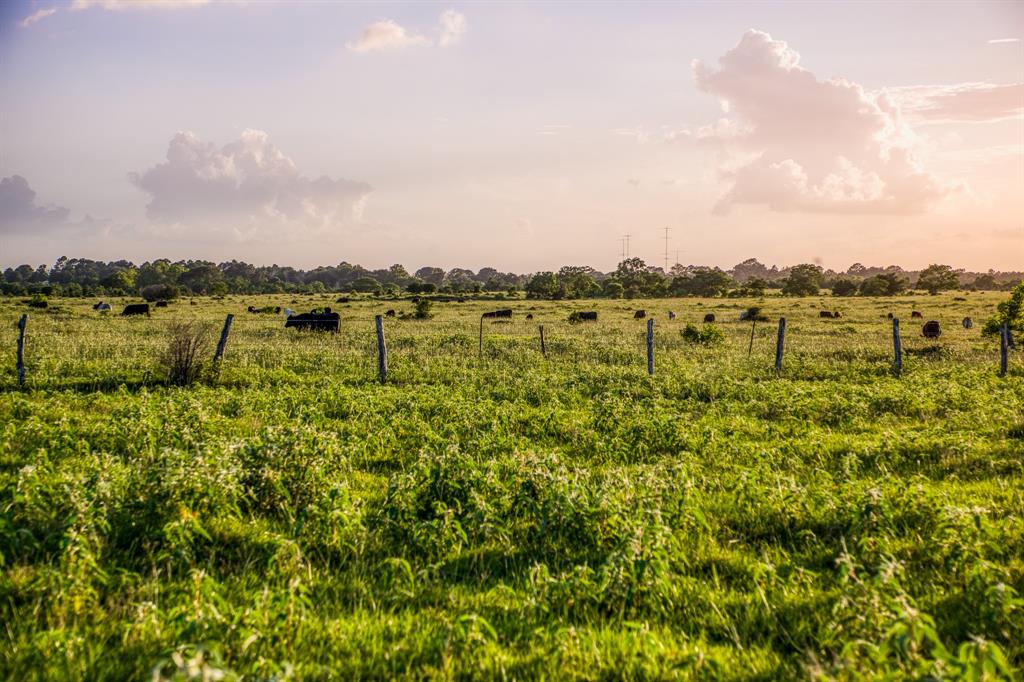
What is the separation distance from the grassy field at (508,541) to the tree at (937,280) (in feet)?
362

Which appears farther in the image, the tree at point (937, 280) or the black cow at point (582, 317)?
the tree at point (937, 280)

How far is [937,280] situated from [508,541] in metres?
124

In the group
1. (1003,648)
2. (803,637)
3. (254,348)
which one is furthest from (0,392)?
(1003,648)

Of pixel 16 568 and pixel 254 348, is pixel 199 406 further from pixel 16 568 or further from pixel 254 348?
pixel 254 348

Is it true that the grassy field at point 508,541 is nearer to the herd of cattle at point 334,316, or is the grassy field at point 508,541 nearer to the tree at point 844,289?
the herd of cattle at point 334,316

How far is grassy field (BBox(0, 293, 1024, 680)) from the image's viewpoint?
12.6ft

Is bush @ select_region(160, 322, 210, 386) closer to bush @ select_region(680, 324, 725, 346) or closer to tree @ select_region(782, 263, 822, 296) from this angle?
bush @ select_region(680, 324, 725, 346)

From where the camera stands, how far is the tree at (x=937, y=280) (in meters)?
101

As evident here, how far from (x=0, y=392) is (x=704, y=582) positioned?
16216mm

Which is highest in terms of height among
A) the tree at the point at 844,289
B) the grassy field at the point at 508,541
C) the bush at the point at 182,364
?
the tree at the point at 844,289

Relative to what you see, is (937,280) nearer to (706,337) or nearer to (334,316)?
(706,337)

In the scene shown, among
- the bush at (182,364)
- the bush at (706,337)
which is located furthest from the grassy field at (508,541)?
the bush at (706,337)

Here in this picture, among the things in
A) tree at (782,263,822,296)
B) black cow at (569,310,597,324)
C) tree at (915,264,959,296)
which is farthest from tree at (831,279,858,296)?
black cow at (569,310,597,324)

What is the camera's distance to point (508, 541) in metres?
5.80
